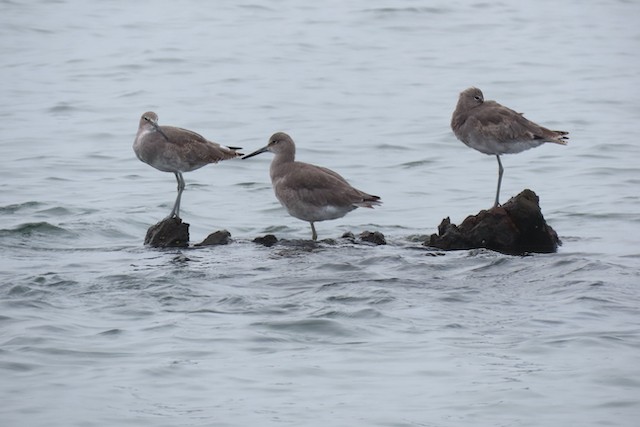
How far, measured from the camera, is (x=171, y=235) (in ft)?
47.7

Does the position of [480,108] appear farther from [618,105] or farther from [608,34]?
[608,34]

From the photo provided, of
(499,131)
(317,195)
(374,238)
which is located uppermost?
(499,131)

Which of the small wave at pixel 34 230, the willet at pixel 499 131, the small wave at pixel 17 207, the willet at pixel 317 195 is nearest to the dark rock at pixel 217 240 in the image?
the willet at pixel 317 195

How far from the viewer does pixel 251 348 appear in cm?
1084

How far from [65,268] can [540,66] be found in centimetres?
1841

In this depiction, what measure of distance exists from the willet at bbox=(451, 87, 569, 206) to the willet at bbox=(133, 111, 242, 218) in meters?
3.00

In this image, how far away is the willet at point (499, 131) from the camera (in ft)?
51.6

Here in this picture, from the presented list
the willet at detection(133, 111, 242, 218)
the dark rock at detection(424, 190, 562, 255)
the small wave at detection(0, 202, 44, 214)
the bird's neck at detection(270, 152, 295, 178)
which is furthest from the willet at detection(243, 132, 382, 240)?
the small wave at detection(0, 202, 44, 214)

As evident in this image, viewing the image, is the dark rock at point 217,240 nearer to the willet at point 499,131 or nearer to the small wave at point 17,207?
the willet at point 499,131

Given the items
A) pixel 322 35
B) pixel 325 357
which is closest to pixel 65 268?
pixel 325 357

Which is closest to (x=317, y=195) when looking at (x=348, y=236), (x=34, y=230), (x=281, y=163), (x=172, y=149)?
(x=348, y=236)

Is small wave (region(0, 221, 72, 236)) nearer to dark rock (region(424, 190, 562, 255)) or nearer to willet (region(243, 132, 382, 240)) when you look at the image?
willet (region(243, 132, 382, 240))

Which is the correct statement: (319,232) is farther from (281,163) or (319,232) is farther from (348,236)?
(348,236)

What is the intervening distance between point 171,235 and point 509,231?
12.2ft
